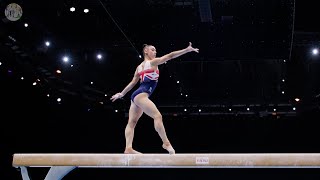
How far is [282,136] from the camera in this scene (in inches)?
556

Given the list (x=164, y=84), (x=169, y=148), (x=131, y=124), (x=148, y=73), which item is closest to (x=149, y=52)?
(x=148, y=73)

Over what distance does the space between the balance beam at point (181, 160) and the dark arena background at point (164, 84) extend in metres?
3.92

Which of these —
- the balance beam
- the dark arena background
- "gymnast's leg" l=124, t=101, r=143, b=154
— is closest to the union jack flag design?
"gymnast's leg" l=124, t=101, r=143, b=154

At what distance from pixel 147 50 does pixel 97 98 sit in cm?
859

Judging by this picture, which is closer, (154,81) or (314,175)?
(154,81)

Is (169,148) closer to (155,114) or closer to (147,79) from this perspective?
(155,114)

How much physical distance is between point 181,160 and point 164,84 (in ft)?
26.6

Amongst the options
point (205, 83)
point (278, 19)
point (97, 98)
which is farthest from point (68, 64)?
point (278, 19)

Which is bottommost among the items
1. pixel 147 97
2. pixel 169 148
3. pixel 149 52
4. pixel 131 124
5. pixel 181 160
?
pixel 181 160

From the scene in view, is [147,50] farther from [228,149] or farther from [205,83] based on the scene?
[228,149]

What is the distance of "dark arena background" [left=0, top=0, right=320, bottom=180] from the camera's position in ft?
31.4

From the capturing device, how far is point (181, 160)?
550 centimetres

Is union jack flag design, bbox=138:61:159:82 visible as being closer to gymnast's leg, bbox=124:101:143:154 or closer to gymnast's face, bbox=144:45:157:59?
gymnast's face, bbox=144:45:157:59

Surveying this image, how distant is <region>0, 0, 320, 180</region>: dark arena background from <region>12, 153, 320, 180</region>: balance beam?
12.9 feet
